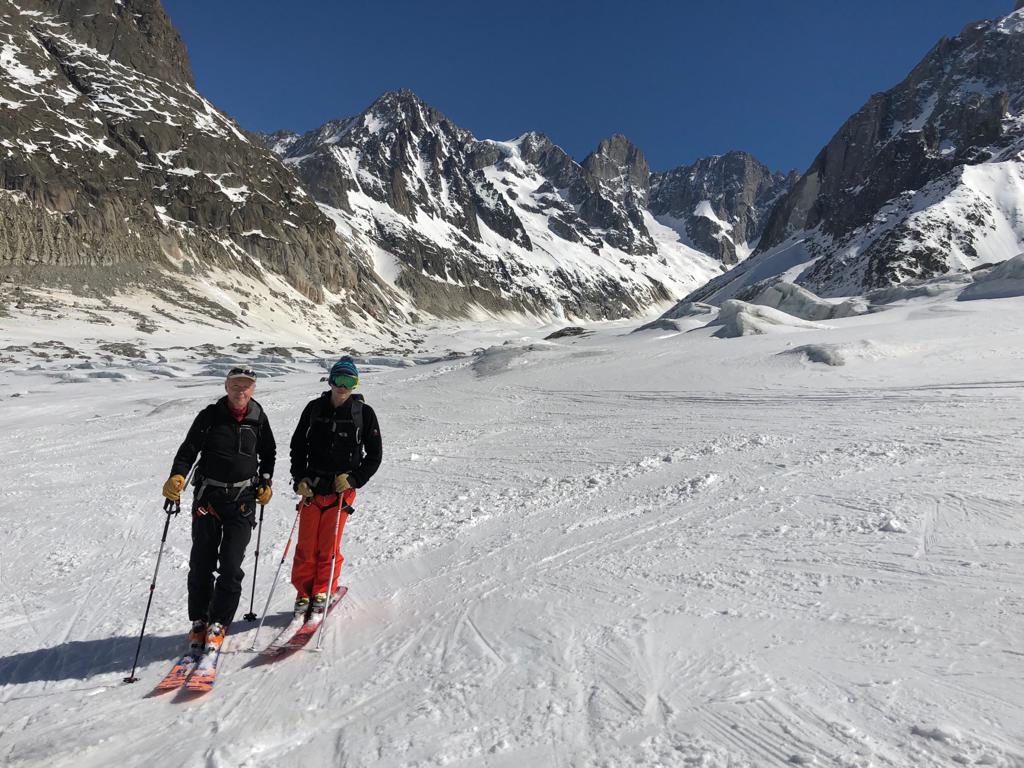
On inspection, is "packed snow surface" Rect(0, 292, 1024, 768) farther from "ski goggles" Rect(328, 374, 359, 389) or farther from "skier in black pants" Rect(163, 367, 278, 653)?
"ski goggles" Rect(328, 374, 359, 389)

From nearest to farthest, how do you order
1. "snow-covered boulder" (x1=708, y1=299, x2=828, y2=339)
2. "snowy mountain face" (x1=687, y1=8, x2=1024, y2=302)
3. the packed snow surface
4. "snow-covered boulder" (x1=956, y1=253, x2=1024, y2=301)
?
the packed snow surface
"snow-covered boulder" (x1=708, y1=299, x2=828, y2=339)
"snow-covered boulder" (x1=956, y1=253, x2=1024, y2=301)
"snowy mountain face" (x1=687, y1=8, x2=1024, y2=302)

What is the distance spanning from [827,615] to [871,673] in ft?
Result: 2.23

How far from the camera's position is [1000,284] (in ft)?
88.5

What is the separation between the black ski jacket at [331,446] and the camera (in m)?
4.71

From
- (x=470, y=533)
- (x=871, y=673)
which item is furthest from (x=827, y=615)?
(x=470, y=533)

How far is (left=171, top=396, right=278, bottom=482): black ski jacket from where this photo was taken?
4301mm

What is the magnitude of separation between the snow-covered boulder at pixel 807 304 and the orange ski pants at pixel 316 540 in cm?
3314

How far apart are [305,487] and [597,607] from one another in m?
2.35

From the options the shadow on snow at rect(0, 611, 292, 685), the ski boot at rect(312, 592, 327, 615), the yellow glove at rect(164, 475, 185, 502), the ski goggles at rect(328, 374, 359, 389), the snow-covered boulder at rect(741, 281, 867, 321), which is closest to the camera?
the shadow on snow at rect(0, 611, 292, 685)

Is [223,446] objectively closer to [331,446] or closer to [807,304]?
[331,446]

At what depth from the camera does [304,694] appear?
3512 millimetres

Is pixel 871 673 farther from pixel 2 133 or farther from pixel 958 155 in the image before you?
pixel 958 155

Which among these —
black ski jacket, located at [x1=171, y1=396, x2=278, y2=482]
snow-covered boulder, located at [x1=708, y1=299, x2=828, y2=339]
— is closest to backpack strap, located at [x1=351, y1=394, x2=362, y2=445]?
black ski jacket, located at [x1=171, y1=396, x2=278, y2=482]

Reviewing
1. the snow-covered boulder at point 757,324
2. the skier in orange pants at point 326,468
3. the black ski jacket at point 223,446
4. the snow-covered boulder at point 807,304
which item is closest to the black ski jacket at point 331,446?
the skier in orange pants at point 326,468
